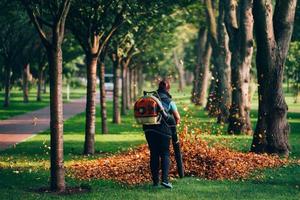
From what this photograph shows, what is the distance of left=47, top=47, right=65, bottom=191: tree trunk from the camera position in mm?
11336

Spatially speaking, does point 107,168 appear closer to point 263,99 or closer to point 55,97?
point 55,97

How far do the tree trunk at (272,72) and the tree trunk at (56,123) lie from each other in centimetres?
712

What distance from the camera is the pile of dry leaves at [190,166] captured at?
12.9m

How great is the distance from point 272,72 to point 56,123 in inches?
306

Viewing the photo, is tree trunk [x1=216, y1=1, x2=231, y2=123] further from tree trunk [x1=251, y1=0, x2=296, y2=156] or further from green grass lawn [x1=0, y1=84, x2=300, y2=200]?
green grass lawn [x1=0, y1=84, x2=300, y2=200]

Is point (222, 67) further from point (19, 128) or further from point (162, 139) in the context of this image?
point (162, 139)

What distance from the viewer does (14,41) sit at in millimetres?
44594

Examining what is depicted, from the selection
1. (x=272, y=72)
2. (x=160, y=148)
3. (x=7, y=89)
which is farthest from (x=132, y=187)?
(x=7, y=89)

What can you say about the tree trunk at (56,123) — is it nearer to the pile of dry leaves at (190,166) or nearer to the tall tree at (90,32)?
the pile of dry leaves at (190,166)

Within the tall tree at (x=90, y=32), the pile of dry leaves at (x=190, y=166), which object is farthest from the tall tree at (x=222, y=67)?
the pile of dry leaves at (x=190, y=166)

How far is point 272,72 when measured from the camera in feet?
56.3

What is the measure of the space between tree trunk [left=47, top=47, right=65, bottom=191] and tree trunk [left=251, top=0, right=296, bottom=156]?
23.4ft

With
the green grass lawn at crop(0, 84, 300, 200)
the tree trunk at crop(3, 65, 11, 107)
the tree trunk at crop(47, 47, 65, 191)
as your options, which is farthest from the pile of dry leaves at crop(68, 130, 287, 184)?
the tree trunk at crop(3, 65, 11, 107)

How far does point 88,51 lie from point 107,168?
15.7 feet
